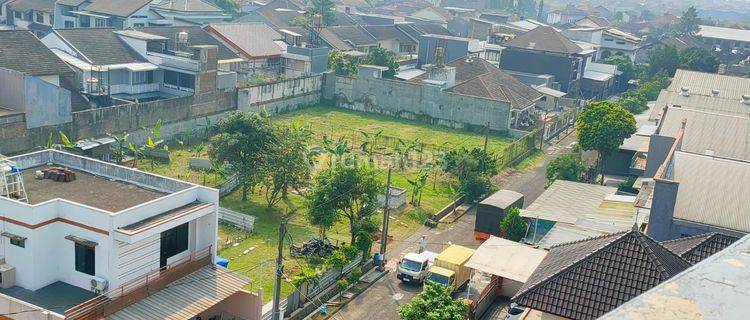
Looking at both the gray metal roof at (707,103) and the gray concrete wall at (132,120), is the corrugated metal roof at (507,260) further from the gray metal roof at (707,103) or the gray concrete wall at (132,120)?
the gray concrete wall at (132,120)

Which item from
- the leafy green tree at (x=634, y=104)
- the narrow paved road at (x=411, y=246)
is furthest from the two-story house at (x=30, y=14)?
the leafy green tree at (x=634, y=104)

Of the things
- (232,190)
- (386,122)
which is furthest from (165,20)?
(232,190)

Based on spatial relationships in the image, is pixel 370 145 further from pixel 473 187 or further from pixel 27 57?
pixel 27 57

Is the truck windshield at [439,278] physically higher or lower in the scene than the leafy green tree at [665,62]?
lower

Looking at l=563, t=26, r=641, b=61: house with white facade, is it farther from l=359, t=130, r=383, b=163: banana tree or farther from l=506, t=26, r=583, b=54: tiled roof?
l=359, t=130, r=383, b=163: banana tree

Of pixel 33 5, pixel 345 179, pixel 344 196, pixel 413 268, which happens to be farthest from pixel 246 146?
pixel 33 5

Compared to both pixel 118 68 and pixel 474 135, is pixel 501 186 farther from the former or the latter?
pixel 118 68
